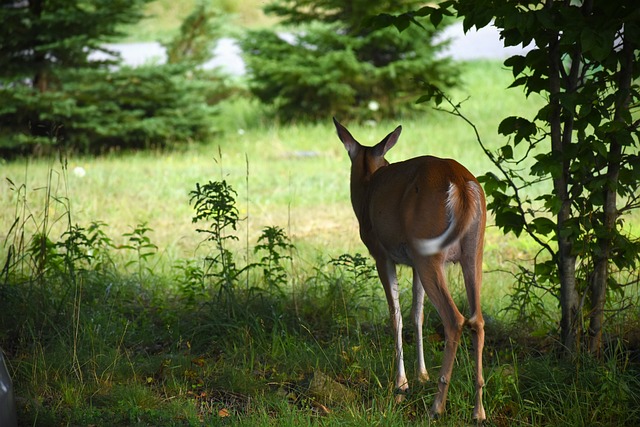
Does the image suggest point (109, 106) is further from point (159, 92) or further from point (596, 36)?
point (596, 36)

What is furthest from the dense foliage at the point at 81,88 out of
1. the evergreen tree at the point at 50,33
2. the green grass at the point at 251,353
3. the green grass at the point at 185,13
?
the green grass at the point at 185,13

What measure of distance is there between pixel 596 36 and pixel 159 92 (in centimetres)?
1032

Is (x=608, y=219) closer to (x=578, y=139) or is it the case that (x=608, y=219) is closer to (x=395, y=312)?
(x=578, y=139)

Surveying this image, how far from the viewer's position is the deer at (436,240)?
14.5ft

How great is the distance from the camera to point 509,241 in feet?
28.6

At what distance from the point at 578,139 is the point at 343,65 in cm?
1024

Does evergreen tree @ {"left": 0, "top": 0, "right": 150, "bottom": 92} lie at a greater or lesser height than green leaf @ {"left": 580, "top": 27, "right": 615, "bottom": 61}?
greater

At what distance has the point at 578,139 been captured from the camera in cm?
496

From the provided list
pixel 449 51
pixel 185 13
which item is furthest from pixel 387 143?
pixel 185 13

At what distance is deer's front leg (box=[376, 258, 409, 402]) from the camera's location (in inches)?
187

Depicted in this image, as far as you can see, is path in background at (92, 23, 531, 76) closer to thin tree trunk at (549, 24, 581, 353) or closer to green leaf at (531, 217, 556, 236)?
thin tree trunk at (549, 24, 581, 353)

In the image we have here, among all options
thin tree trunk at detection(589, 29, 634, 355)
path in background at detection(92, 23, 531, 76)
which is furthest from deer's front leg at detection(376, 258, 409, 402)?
path in background at detection(92, 23, 531, 76)

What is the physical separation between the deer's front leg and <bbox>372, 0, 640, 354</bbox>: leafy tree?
777mm

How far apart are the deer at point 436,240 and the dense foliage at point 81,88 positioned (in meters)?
9.09
